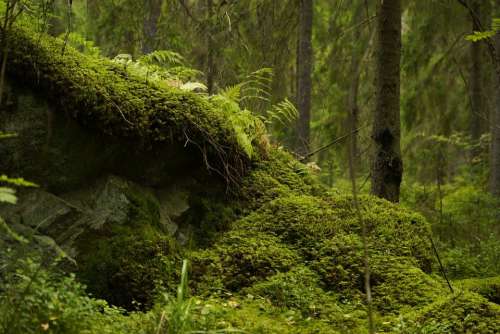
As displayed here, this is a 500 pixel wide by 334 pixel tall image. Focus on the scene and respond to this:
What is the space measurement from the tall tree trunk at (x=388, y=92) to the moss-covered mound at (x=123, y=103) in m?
1.47

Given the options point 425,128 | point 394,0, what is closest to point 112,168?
point 394,0

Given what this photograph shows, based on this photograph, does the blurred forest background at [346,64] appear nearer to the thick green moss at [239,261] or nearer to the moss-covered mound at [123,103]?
the moss-covered mound at [123,103]

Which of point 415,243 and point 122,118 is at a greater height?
point 122,118

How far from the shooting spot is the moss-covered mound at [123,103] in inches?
167

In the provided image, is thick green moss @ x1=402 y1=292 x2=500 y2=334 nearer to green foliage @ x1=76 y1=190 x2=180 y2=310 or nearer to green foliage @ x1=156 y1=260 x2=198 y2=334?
green foliage @ x1=156 y1=260 x2=198 y2=334

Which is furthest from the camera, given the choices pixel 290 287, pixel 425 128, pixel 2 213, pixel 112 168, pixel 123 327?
pixel 425 128

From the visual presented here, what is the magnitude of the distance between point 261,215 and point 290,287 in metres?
1.07

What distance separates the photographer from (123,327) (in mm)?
3287

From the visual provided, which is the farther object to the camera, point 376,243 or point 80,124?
point 376,243

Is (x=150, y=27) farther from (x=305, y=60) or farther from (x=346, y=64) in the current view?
(x=346, y=64)

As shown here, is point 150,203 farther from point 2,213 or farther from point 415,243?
point 415,243

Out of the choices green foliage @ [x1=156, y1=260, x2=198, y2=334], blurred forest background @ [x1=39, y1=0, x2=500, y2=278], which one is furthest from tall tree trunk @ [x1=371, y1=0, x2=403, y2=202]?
green foliage @ [x1=156, y1=260, x2=198, y2=334]

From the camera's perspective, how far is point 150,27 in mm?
10680

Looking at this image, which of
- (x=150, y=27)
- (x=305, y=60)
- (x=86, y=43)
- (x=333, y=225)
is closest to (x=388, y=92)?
(x=333, y=225)
